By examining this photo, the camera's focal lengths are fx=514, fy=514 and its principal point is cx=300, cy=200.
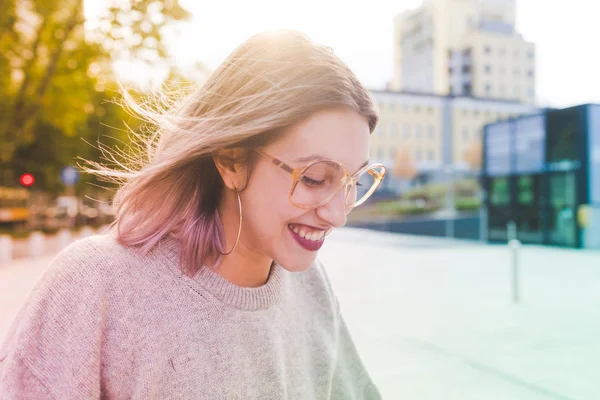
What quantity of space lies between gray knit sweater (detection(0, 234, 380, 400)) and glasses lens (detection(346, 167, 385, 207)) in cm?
34

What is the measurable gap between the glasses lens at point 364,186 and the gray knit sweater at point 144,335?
34 cm

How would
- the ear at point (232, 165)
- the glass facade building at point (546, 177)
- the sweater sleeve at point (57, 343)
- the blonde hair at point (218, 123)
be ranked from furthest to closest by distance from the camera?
the glass facade building at point (546, 177) → the ear at point (232, 165) → the blonde hair at point (218, 123) → the sweater sleeve at point (57, 343)

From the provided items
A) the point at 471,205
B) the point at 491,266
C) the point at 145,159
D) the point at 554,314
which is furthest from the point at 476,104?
the point at 145,159

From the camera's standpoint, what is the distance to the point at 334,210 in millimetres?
1368

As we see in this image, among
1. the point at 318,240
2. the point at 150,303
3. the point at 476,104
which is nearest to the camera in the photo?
the point at 150,303

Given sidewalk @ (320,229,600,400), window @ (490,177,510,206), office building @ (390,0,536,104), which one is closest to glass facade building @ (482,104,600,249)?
window @ (490,177,510,206)

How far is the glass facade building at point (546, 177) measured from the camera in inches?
620

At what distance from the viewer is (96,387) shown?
3.76 ft

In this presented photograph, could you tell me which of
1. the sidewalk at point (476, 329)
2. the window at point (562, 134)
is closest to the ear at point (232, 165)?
the sidewalk at point (476, 329)

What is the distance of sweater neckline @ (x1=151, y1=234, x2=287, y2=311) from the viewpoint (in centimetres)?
134

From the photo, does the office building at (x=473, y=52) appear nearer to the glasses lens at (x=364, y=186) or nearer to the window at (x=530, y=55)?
the window at (x=530, y=55)

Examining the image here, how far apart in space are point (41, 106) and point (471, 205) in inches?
1150

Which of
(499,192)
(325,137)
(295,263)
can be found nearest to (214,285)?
(295,263)

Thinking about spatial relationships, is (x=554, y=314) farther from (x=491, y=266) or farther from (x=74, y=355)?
(x=74, y=355)
